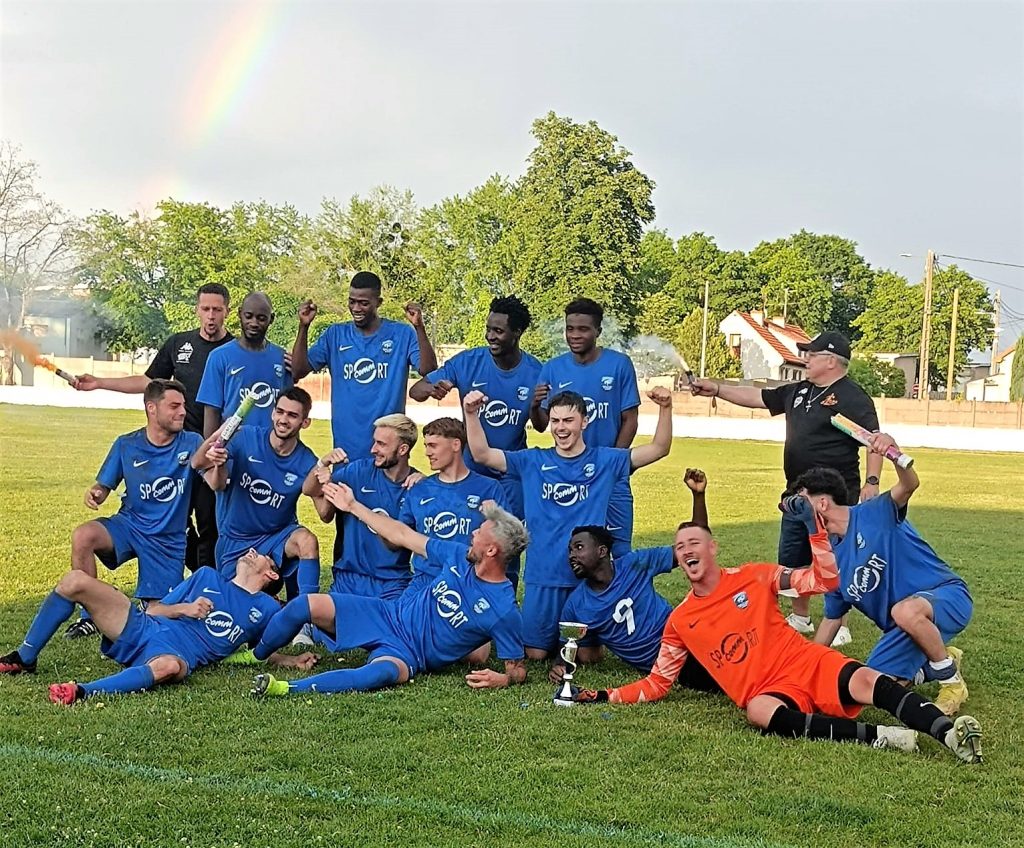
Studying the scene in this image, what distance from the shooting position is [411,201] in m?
63.7

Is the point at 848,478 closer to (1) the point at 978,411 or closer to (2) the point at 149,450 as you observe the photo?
(2) the point at 149,450

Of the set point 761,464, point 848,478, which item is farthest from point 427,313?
point 848,478

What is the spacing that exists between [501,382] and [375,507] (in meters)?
1.27

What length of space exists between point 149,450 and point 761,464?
853 inches

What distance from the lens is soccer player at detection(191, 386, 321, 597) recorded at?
7453mm

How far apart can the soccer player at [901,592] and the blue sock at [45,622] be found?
431cm

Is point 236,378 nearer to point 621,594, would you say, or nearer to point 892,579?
point 621,594

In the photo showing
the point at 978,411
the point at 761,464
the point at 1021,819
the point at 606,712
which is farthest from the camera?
the point at 978,411

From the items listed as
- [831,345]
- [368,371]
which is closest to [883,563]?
[831,345]

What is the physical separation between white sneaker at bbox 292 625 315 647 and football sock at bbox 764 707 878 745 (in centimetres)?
316

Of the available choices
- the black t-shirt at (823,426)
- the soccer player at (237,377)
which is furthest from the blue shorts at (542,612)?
the soccer player at (237,377)

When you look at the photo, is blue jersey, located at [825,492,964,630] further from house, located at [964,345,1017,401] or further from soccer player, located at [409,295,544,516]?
house, located at [964,345,1017,401]

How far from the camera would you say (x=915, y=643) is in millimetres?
6086

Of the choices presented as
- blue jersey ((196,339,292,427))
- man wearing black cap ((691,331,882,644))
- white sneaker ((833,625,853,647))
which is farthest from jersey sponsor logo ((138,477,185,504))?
white sneaker ((833,625,853,647))
